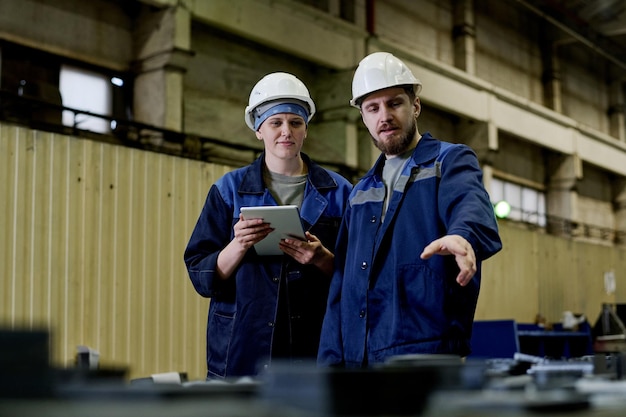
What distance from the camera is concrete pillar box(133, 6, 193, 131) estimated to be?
9570mm

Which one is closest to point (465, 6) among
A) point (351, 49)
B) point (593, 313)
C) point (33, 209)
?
point (351, 49)

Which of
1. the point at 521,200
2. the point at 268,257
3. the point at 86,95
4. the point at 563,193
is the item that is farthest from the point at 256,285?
the point at 563,193

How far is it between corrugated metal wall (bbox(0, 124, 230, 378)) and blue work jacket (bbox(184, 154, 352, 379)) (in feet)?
12.4

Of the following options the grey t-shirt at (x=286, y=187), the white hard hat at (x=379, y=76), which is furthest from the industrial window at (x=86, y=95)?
the white hard hat at (x=379, y=76)

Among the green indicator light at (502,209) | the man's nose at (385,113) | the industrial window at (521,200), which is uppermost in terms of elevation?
the industrial window at (521,200)

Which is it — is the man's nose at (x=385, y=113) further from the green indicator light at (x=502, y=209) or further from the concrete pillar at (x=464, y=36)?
the concrete pillar at (x=464, y=36)

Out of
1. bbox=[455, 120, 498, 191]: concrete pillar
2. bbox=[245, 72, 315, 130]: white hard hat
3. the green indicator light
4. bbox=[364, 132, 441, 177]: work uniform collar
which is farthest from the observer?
bbox=[455, 120, 498, 191]: concrete pillar

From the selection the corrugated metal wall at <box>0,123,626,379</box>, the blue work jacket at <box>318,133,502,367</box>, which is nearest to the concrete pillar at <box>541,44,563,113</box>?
the corrugated metal wall at <box>0,123,626,379</box>

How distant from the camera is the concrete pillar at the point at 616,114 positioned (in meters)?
21.3

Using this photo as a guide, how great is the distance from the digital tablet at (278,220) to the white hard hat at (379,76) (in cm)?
Result: 53

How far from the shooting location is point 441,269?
110 inches

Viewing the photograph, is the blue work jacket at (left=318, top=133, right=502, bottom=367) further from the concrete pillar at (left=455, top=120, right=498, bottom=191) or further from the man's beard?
the concrete pillar at (left=455, top=120, right=498, bottom=191)

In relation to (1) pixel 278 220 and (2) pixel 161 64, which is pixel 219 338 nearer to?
(1) pixel 278 220

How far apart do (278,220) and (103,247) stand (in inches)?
195
